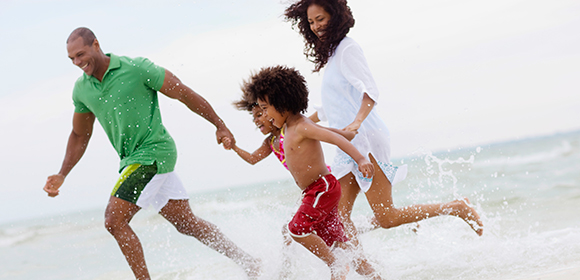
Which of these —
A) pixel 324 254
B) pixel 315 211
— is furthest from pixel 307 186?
pixel 324 254

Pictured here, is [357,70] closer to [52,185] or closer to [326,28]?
[326,28]

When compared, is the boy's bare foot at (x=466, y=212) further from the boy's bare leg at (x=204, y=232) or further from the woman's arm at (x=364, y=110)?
the boy's bare leg at (x=204, y=232)

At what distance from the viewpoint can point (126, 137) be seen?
368 cm

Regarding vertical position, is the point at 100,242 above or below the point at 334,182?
below

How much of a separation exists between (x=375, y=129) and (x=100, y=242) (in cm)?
780

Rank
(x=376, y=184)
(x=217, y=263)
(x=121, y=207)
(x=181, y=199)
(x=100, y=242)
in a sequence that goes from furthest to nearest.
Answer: (x=100, y=242), (x=217, y=263), (x=181, y=199), (x=121, y=207), (x=376, y=184)

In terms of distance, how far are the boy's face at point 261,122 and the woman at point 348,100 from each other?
19.6 inches

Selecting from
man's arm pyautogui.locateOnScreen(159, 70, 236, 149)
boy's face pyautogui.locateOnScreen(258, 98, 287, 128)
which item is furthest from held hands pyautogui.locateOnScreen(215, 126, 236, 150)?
boy's face pyautogui.locateOnScreen(258, 98, 287, 128)

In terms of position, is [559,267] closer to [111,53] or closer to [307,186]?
[307,186]

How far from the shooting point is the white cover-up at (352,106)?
324 cm

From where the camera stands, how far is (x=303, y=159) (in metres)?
3.21

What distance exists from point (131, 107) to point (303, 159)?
4.50ft

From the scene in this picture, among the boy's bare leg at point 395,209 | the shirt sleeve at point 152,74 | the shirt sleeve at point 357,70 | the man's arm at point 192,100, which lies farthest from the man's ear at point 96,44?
the boy's bare leg at point 395,209

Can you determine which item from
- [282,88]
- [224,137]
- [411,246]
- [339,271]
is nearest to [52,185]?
[224,137]
